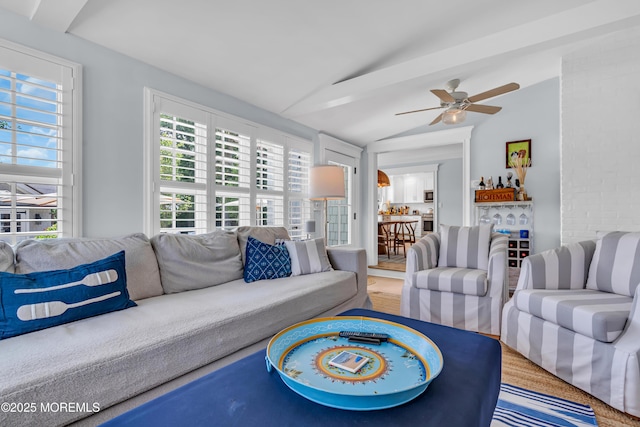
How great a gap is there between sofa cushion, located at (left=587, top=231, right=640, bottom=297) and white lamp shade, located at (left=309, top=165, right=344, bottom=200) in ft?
7.80

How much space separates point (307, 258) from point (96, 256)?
1514mm

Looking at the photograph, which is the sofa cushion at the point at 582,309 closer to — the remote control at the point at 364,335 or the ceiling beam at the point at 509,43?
the remote control at the point at 364,335

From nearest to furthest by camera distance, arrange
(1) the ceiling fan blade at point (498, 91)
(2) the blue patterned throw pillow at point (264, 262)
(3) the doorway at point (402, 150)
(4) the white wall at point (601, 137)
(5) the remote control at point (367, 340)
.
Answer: (5) the remote control at point (367, 340)
(2) the blue patterned throw pillow at point (264, 262)
(1) the ceiling fan blade at point (498, 91)
(4) the white wall at point (601, 137)
(3) the doorway at point (402, 150)

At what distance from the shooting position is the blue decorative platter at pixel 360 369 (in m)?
0.82

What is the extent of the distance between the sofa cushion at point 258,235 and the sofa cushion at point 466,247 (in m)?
1.65

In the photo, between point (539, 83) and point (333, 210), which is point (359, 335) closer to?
point (333, 210)

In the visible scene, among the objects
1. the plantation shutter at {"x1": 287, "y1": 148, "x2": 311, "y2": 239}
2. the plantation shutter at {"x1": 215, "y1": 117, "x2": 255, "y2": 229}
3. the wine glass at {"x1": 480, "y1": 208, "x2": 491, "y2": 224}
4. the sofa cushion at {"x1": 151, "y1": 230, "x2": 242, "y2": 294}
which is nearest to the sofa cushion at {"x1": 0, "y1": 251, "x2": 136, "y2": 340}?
the sofa cushion at {"x1": 151, "y1": 230, "x2": 242, "y2": 294}

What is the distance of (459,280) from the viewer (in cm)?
263

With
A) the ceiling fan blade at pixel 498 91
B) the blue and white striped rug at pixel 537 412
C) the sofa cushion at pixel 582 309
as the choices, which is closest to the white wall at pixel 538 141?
the ceiling fan blade at pixel 498 91

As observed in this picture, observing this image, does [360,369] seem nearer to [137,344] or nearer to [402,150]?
[137,344]

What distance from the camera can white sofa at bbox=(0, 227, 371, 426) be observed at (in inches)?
42.0

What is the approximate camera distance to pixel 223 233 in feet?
8.71

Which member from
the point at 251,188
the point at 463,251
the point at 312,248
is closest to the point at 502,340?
the point at 463,251

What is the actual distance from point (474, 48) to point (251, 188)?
2.46 m
